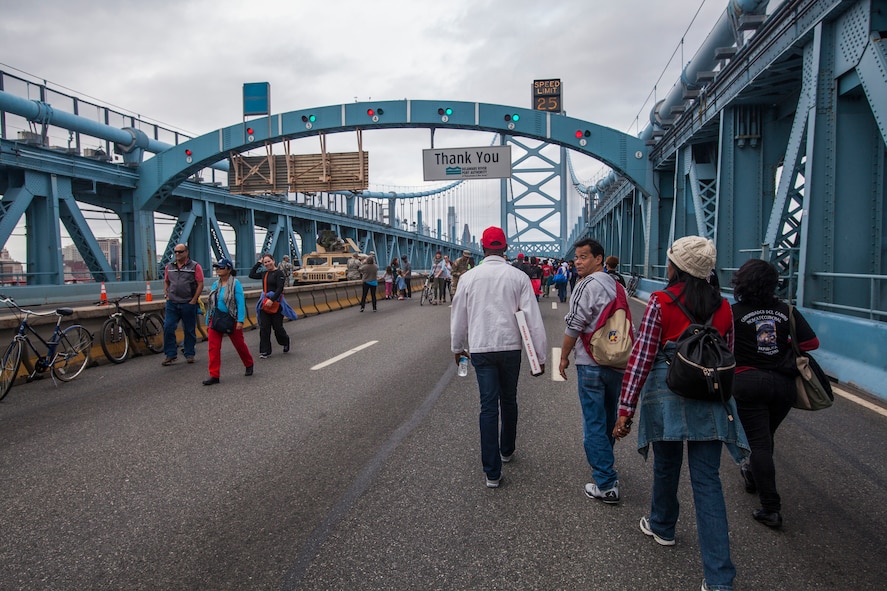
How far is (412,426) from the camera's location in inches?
203

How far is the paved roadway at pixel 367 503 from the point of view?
8.98 ft

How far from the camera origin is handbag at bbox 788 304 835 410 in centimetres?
328

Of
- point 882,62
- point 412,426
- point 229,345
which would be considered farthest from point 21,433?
point 882,62

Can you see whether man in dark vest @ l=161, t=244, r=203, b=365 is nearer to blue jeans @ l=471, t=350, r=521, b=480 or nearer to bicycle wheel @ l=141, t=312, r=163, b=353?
bicycle wheel @ l=141, t=312, r=163, b=353

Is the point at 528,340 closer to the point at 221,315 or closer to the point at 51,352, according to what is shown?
the point at 221,315

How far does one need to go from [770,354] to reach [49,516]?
428cm

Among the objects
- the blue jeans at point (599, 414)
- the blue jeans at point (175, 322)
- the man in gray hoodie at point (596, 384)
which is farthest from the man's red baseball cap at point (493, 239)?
the blue jeans at point (175, 322)

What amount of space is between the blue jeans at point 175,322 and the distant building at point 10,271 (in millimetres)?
12036

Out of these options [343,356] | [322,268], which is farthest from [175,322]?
[322,268]

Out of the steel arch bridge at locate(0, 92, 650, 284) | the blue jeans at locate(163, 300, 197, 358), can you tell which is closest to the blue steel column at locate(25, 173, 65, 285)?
the steel arch bridge at locate(0, 92, 650, 284)

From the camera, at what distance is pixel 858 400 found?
614cm

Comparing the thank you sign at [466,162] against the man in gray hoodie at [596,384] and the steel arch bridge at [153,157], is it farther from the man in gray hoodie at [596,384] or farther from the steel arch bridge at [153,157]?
the man in gray hoodie at [596,384]

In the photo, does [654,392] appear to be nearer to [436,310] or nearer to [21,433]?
[21,433]

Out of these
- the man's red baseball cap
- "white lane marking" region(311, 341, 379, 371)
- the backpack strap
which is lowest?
"white lane marking" region(311, 341, 379, 371)
